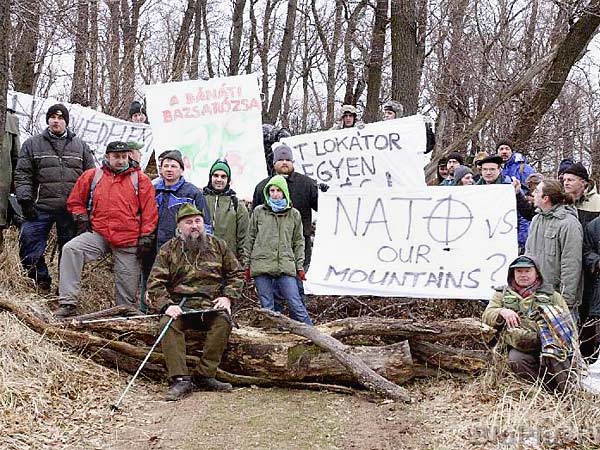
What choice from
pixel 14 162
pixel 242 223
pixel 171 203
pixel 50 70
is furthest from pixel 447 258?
pixel 50 70

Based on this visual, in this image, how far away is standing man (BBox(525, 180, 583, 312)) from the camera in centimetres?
611

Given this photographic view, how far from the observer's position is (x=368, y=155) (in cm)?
888

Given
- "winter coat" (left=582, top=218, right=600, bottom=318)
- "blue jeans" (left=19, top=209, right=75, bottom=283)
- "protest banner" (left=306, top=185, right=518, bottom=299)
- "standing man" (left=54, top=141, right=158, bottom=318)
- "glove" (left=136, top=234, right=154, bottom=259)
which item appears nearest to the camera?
"winter coat" (left=582, top=218, right=600, bottom=318)

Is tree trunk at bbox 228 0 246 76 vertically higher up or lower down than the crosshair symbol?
higher up

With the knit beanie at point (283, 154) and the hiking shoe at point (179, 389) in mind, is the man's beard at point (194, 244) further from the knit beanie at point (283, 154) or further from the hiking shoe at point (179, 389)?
the knit beanie at point (283, 154)

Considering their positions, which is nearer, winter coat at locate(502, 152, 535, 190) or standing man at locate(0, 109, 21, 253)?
standing man at locate(0, 109, 21, 253)

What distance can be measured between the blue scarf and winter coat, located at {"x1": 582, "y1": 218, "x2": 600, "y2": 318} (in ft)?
8.82

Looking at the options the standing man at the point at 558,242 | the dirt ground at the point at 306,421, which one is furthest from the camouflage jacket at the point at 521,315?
the dirt ground at the point at 306,421

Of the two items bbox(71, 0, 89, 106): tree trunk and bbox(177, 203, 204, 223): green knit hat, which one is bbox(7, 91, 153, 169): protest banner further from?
bbox(177, 203, 204, 223): green knit hat

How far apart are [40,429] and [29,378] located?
0.68 m

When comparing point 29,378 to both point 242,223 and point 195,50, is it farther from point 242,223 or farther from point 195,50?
point 195,50

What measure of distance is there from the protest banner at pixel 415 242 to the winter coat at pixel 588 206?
696mm

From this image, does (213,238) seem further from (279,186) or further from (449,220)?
(449,220)

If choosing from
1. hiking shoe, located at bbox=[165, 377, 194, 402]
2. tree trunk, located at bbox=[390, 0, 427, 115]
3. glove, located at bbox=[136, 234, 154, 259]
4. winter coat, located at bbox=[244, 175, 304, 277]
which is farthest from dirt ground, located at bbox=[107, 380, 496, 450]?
tree trunk, located at bbox=[390, 0, 427, 115]
